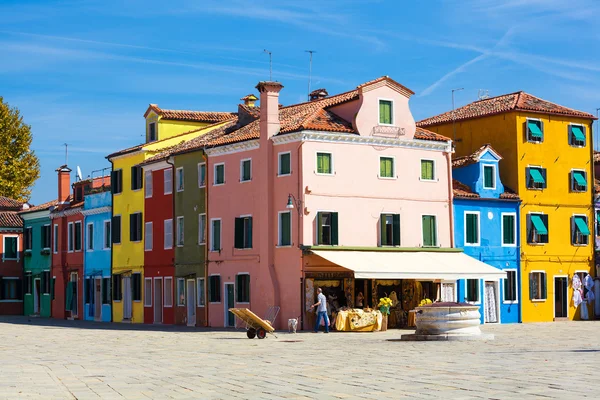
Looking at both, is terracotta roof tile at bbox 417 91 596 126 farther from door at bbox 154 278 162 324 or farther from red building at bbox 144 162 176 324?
door at bbox 154 278 162 324

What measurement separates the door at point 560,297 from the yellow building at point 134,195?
733 inches

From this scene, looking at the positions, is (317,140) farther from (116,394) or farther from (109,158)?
(116,394)

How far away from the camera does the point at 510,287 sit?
52594mm

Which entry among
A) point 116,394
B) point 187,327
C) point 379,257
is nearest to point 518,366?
point 116,394

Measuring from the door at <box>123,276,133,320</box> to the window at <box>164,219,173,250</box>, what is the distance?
16.1ft

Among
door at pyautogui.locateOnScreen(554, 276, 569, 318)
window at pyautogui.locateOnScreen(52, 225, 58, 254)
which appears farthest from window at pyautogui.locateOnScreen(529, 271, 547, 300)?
window at pyautogui.locateOnScreen(52, 225, 58, 254)

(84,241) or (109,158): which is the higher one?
(109,158)

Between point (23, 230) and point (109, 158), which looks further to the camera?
point (23, 230)

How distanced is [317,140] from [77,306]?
2422 centimetres

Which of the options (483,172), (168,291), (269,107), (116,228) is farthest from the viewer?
(116,228)

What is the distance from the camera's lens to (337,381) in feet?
62.6

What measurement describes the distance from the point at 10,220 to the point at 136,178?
17.9 m

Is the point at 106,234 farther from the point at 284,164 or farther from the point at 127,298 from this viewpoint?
the point at 284,164

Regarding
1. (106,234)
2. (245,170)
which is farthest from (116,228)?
(245,170)
